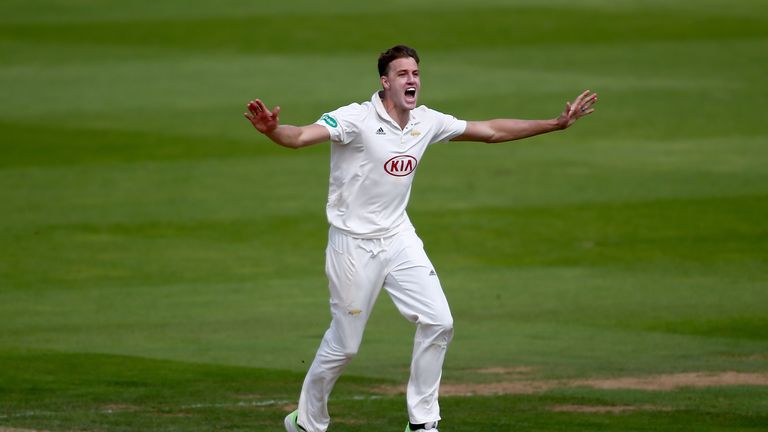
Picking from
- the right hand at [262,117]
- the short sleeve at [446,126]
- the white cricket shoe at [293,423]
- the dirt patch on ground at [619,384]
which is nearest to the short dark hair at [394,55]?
the short sleeve at [446,126]

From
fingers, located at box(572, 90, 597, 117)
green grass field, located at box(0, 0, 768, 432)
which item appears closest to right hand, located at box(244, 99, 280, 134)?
fingers, located at box(572, 90, 597, 117)

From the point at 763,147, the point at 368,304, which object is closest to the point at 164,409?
the point at 368,304

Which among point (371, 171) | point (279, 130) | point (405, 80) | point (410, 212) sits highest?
point (405, 80)

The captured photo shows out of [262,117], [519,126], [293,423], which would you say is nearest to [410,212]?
[519,126]

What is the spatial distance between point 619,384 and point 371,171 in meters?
3.30

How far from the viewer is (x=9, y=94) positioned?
2273cm

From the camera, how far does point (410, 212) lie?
17.6 m

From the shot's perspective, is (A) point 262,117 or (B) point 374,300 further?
(B) point 374,300

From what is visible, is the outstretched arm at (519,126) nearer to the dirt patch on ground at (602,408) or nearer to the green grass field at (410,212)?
the green grass field at (410,212)

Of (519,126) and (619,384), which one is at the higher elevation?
(519,126)

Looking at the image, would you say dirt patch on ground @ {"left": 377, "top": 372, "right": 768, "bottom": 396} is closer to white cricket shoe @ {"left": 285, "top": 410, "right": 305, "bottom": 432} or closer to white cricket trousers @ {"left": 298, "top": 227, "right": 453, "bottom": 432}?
white cricket shoe @ {"left": 285, "top": 410, "right": 305, "bottom": 432}

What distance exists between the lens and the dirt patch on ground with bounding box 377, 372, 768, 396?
10.8 metres

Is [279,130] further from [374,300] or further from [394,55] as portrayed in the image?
[374,300]

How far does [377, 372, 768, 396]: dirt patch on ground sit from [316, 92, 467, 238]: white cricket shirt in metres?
2.36
